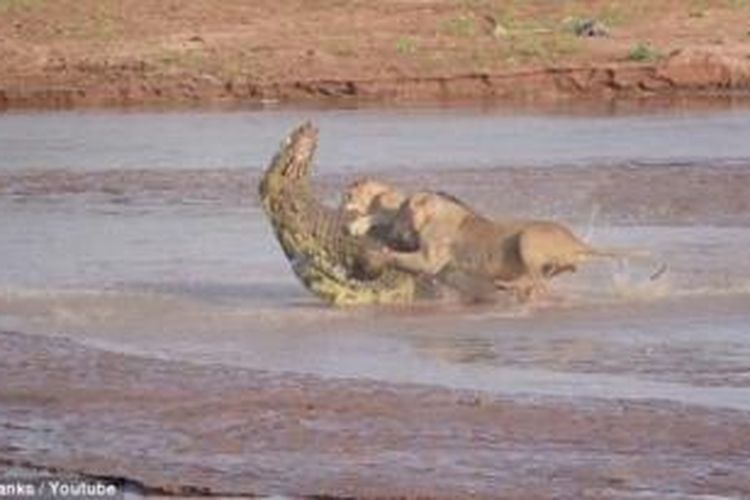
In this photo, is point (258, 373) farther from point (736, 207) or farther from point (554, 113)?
point (554, 113)

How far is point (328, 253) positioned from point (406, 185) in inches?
224

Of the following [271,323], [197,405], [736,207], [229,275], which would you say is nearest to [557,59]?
[736,207]

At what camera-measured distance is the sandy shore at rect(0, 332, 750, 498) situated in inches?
350

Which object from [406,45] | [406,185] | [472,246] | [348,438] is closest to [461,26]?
[406,45]

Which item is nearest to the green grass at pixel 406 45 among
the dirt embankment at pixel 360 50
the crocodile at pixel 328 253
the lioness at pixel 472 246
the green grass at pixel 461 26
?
the dirt embankment at pixel 360 50

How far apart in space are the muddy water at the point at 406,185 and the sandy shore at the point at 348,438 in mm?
466

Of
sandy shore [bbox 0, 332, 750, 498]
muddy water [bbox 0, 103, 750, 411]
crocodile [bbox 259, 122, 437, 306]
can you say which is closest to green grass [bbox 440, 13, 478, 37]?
muddy water [bbox 0, 103, 750, 411]

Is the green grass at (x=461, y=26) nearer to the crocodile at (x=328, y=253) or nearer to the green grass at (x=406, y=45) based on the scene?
the green grass at (x=406, y=45)

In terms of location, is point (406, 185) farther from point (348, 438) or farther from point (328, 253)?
point (348, 438)

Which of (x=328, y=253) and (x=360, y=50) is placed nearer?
(x=328, y=253)

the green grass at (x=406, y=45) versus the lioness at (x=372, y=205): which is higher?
the lioness at (x=372, y=205)

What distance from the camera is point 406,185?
750 inches

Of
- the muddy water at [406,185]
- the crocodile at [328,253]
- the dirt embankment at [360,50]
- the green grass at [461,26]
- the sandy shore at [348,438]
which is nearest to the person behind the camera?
the sandy shore at [348,438]

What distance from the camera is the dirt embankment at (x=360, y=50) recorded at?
26125 millimetres
